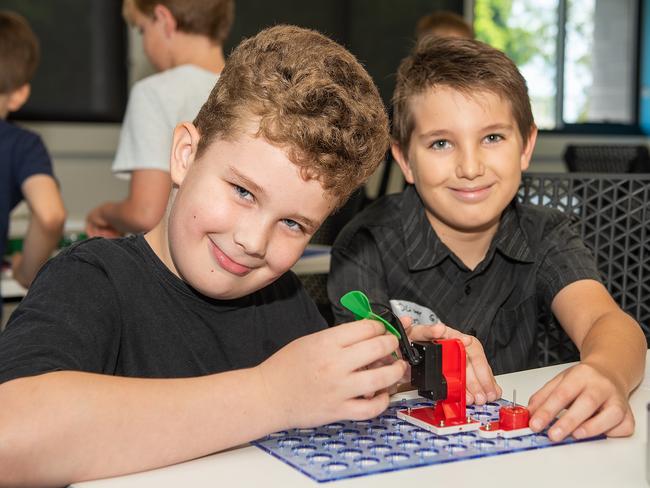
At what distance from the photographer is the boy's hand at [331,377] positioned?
739 millimetres

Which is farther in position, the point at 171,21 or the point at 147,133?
the point at 171,21

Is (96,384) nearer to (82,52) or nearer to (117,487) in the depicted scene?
(117,487)

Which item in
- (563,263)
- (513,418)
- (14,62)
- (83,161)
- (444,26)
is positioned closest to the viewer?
(513,418)

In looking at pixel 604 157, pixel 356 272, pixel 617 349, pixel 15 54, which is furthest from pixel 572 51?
pixel 617 349

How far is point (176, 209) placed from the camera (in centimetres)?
95

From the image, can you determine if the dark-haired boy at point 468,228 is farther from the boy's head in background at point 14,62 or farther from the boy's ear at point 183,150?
the boy's head in background at point 14,62

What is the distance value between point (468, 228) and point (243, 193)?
652mm

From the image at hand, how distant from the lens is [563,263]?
135 centimetres

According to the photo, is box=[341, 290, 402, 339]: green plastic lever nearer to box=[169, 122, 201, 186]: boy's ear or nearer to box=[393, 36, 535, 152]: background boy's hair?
box=[169, 122, 201, 186]: boy's ear

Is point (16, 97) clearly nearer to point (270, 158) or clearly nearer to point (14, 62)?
point (14, 62)

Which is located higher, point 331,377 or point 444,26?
point 444,26

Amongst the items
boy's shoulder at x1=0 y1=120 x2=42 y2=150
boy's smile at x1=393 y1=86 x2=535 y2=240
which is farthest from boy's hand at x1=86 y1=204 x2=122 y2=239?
boy's smile at x1=393 y1=86 x2=535 y2=240

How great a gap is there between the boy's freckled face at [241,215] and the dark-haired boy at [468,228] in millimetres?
422

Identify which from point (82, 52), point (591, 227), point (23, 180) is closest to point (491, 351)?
point (591, 227)
